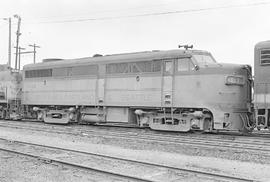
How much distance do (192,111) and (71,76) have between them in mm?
7981

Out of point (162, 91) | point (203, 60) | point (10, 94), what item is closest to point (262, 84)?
point (203, 60)

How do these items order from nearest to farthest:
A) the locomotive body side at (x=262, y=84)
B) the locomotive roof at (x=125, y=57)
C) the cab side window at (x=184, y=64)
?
the locomotive body side at (x=262, y=84)
the cab side window at (x=184, y=64)
the locomotive roof at (x=125, y=57)

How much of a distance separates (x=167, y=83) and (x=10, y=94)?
13757mm

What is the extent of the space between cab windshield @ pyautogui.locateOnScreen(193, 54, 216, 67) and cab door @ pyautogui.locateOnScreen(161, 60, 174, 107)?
117 cm

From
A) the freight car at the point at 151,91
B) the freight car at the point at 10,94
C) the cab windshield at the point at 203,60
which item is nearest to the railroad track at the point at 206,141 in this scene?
the freight car at the point at 151,91

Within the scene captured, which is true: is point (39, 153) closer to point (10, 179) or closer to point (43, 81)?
point (10, 179)

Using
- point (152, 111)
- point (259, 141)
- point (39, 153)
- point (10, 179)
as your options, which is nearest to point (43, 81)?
point (152, 111)

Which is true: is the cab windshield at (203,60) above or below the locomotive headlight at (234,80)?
above

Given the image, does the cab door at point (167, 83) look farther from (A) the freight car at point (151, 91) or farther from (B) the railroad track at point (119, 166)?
(B) the railroad track at point (119, 166)

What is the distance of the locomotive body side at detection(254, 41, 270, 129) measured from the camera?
48.5 ft

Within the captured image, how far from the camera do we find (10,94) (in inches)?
1067

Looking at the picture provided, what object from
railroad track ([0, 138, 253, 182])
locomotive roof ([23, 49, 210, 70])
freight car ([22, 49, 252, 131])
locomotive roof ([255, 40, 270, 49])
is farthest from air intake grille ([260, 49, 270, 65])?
railroad track ([0, 138, 253, 182])

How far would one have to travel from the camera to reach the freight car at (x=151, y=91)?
16.2 meters

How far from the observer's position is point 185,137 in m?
15.9
